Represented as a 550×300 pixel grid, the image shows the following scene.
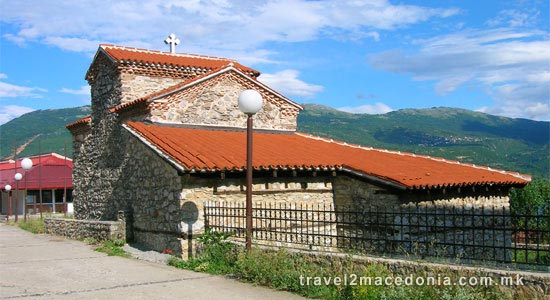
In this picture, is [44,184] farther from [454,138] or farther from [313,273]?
[454,138]

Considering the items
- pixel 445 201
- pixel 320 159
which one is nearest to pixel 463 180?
pixel 445 201

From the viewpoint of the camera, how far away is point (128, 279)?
8828mm

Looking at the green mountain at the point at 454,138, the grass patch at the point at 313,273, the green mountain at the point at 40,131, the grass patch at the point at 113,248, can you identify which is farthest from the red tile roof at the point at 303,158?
the green mountain at the point at 40,131

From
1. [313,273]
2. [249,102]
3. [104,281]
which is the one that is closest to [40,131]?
[104,281]

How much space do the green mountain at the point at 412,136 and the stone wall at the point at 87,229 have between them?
8702 centimetres

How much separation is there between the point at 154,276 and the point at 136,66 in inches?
384

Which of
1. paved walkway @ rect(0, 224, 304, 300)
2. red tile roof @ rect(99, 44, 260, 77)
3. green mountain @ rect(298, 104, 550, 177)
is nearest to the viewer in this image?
paved walkway @ rect(0, 224, 304, 300)

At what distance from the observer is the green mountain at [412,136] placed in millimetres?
109688

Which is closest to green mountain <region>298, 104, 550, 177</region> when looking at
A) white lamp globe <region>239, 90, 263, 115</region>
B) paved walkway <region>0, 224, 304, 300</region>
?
paved walkway <region>0, 224, 304, 300</region>

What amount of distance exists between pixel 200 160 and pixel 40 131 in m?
153

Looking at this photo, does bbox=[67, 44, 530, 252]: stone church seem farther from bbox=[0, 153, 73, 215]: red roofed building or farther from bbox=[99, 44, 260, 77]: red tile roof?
bbox=[0, 153, 73, 215]: red roofed building

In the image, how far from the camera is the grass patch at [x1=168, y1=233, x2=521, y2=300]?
20.4ft

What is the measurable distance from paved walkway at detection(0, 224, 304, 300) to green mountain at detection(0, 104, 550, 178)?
298ft

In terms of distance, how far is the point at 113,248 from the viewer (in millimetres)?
12703
